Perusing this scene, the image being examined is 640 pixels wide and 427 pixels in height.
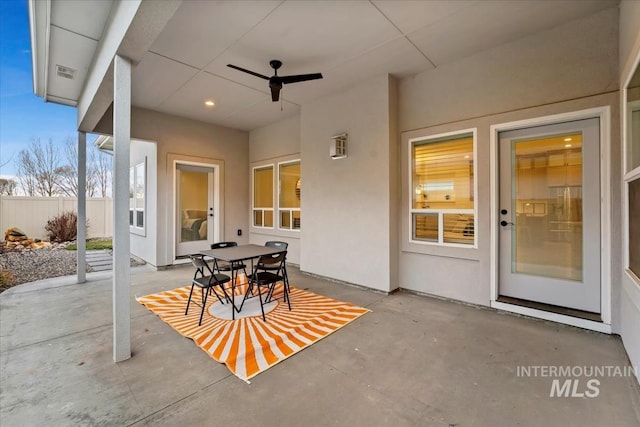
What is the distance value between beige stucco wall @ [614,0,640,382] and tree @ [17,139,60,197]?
16052 mm

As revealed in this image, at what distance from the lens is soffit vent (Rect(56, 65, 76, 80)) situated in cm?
336

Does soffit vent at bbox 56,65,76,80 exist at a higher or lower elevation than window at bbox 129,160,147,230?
higher

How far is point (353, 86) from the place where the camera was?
14.1ft

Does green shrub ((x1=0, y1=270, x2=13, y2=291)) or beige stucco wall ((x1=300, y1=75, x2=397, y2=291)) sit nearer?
beige stucco wall ((x1=300, y1=75, x2=397, y2=291))

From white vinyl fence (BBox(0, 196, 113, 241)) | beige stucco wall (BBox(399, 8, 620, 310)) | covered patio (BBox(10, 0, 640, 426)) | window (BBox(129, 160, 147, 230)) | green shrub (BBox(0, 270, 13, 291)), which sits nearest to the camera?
covered patio (BBox(10, 0, 640, 426))

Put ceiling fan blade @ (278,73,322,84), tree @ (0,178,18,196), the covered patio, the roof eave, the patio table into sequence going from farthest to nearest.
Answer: tree @ (0,178,18,196), ceiling fan blade @ (278,73,322,84), the patio table, the roof eave, the covered patio

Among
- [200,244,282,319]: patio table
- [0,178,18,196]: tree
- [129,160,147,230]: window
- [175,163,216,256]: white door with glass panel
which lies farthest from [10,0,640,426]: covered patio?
[0,178,18,196]: tree

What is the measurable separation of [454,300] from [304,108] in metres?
4.09

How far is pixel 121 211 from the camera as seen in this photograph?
7.43 feet

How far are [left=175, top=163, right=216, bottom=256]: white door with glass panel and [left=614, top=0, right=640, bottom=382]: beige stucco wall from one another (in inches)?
260

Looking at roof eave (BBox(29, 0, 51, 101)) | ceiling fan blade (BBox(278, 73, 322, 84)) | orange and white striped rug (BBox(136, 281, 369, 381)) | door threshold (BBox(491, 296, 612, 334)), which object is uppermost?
roof eave (BBox(29, 0, 51, 101))

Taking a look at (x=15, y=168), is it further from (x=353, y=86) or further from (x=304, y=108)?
(x=353, y=86)

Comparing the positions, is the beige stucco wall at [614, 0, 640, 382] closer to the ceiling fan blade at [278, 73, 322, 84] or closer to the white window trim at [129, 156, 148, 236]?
the ceiling fan blade at [278, 73, 322, 84]

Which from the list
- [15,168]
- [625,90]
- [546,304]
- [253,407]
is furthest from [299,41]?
[15,168]
